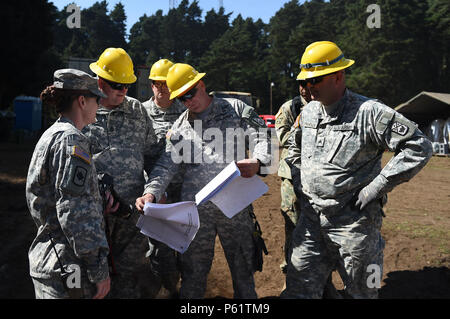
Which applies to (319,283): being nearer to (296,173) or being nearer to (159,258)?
(296,173)

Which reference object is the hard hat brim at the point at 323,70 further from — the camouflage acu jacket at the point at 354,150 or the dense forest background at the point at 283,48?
the dense forest background at the point at 283,48

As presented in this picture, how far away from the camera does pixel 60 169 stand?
194cm

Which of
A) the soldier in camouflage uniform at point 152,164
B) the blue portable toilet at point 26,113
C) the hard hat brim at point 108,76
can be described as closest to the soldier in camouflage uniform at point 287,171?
the soldier in camouflage uniform at point 152,164

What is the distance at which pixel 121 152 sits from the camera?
3.20 metres

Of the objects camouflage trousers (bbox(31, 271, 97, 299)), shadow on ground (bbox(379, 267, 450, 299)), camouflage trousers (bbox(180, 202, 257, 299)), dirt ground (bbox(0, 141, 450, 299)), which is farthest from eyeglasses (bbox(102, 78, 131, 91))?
shadow on ground (bbox(379, 267, 450, 299))

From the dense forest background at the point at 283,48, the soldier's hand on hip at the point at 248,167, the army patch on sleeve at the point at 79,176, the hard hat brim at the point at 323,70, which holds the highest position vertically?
the dense forest background at the point at 283,48

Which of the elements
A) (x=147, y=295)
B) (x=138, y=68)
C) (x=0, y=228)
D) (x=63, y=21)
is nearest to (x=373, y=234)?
(x=147, y=295)

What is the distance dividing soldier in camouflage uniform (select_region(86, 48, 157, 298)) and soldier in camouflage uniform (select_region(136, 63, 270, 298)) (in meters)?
0.31

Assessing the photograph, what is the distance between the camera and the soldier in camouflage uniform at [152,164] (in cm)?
349

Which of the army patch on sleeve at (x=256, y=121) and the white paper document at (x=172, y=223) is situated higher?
the army patch on sleeve at (x=256, y=121)

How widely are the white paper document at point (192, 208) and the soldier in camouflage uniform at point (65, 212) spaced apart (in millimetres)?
627

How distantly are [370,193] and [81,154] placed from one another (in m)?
1.76

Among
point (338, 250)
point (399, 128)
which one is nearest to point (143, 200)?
point (338, 250)

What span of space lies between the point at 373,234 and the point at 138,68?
1236 cm
